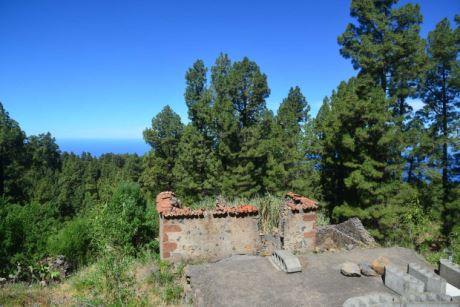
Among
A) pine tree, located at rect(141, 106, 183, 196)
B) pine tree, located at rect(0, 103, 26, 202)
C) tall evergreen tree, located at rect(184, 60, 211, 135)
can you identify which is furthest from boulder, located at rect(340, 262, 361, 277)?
pine tree, located at rect(0, 103, 26, 202)

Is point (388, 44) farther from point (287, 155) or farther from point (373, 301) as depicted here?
point (373, 301)

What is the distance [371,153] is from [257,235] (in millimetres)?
9149

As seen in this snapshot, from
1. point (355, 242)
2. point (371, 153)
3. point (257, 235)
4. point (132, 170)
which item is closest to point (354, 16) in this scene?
point (371, 153)

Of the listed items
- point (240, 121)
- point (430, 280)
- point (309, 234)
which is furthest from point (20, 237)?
point (240, 121)

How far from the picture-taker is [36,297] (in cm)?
779

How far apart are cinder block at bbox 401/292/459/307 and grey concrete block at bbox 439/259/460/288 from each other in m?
1.22

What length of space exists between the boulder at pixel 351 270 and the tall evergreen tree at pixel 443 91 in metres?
12.4

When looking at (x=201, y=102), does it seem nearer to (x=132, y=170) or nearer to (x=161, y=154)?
(x=161, y=154)

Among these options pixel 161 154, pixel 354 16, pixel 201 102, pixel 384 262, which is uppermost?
pixel 354 16

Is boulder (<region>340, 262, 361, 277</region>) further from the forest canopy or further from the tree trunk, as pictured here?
the tree trunk

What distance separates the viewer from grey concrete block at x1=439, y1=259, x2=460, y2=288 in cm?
715

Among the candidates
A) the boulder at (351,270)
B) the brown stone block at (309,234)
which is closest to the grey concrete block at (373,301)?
the boulder at (351,270)

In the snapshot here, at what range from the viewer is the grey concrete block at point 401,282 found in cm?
657

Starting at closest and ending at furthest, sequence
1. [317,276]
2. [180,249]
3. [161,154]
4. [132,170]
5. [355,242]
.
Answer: [317,276] → [180,249] → [355,242] → [161,154] → [132,170]
